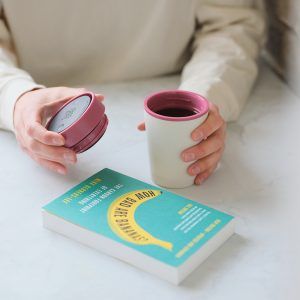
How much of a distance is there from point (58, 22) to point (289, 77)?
0.41m

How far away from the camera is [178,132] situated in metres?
0.74

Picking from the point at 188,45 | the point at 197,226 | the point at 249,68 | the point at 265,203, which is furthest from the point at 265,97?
the point at 197,226

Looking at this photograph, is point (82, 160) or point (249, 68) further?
point (249, 68)

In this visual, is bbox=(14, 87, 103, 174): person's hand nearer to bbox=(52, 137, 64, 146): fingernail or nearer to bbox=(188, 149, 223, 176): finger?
bbox=(52, 137, 64, 146): fingernail

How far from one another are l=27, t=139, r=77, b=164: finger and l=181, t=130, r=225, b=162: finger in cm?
14

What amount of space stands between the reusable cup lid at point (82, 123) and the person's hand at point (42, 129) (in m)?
0.01

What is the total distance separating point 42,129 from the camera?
2.62 feet

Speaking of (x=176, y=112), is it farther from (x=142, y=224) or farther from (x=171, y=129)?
(x=142, y=224)

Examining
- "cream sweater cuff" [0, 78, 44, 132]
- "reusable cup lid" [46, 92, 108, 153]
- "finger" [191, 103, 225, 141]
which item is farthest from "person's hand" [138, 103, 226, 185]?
"cream sweater cuff" [0, 78, 44, 132]

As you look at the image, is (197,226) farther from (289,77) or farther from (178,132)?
(289,77)

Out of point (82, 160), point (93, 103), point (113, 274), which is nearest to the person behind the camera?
point (113, 274)

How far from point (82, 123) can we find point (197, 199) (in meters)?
0.17

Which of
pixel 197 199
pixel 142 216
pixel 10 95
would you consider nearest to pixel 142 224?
pixel 142 216

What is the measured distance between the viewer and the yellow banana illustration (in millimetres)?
659
